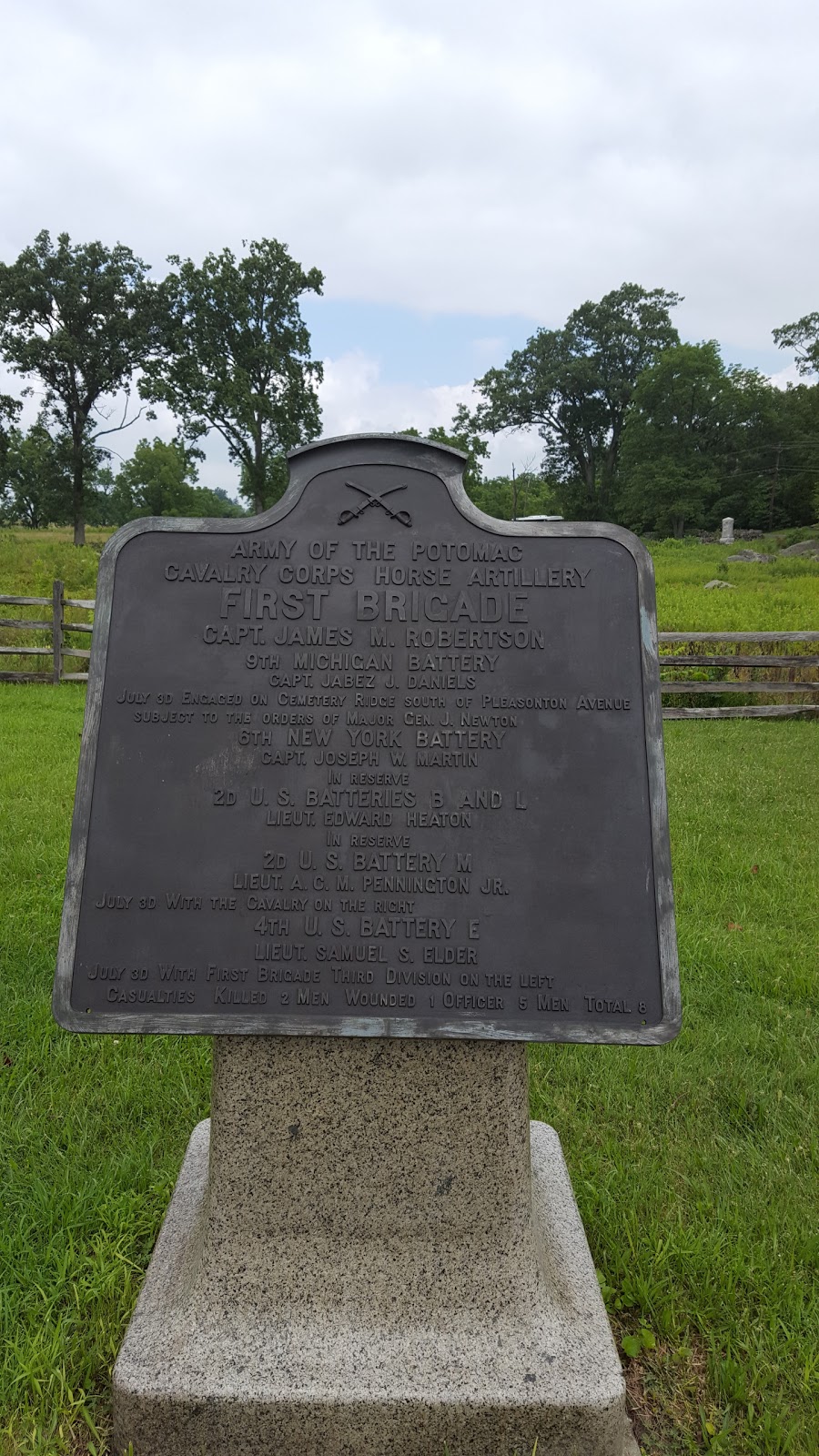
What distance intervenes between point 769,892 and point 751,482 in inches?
2046

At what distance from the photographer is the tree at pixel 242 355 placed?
124ft

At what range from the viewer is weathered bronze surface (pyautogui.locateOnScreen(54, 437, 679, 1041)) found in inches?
85.4

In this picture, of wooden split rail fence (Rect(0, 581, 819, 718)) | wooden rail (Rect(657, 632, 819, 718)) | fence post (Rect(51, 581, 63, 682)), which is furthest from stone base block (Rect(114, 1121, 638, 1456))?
fence post (Rect(51, 581, 63, 682))

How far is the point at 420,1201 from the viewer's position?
7.27 feet

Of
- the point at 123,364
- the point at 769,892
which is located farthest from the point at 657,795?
the point at 123,364

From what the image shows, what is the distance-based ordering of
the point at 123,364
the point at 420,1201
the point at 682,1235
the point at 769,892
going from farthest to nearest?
the point at 123,364, the point at 769,892, the point at 682,1235, the point at 420,1201

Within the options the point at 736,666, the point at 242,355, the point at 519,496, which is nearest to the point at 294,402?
the point at 242,355

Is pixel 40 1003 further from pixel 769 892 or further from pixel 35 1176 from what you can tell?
pixel 769 892

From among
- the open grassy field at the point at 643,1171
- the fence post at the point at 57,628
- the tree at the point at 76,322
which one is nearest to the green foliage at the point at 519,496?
the tree at the point at 76,322

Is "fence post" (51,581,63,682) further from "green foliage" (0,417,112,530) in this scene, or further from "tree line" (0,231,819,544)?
"green foliage" (0,417,112,530)

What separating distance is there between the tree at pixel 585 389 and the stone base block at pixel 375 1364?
59936 millimetres

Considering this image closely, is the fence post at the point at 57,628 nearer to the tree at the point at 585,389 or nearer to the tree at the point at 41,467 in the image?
the tree at the point at 41,467

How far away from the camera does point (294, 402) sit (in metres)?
39.0

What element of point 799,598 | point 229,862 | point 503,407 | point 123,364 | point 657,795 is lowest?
point 229,862
